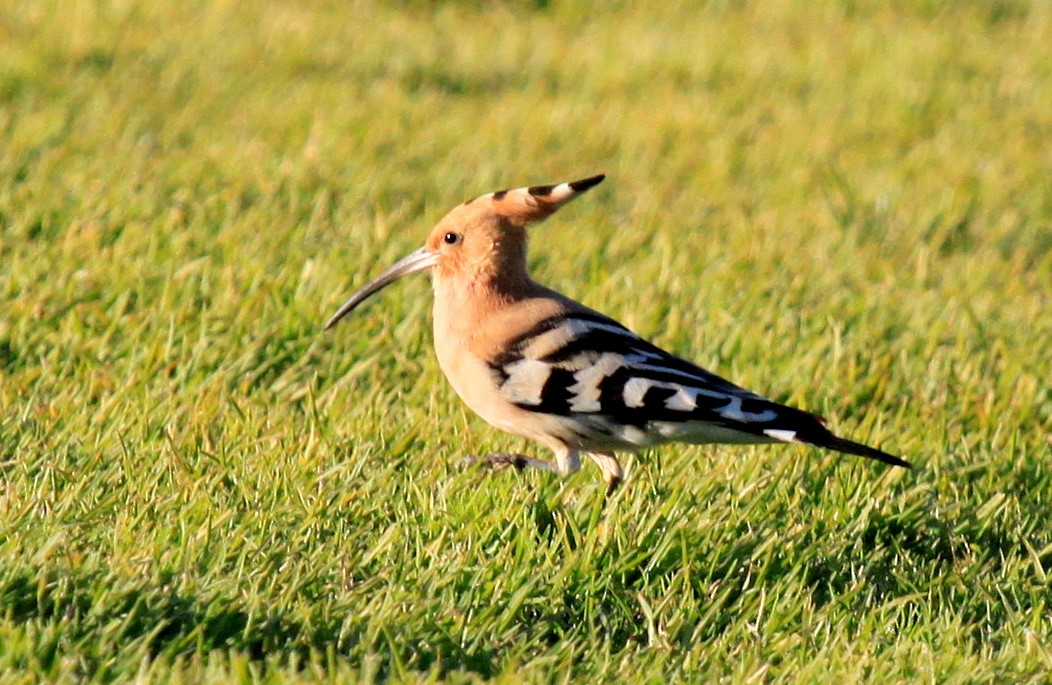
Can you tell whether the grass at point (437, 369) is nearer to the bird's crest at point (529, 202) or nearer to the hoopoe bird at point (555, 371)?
the hoopoe bird at point (555, 371)

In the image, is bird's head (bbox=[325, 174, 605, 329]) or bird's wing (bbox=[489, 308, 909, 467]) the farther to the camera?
bird's head (bbox=[325, 174, 605, 329])

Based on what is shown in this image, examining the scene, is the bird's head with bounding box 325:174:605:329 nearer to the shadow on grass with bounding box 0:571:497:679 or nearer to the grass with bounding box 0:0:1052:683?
the grass with bounding box 0:0:1052:683

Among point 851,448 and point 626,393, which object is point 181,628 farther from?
point 851,448

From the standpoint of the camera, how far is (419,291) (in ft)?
17.4

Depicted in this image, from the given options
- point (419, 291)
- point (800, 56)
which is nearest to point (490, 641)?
point (419, 291)

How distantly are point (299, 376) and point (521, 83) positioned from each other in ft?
13.0

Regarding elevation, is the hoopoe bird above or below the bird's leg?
above

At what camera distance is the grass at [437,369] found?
10.5ft

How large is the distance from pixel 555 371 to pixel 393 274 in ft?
2.65

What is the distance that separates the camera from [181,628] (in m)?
2.97

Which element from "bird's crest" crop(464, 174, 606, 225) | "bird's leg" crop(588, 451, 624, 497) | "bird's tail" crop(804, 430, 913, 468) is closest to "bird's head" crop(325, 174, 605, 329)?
"bird's crest" crop(464, 174, 606, 225)

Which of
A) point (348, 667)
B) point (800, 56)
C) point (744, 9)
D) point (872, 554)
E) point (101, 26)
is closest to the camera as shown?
point (348, 667)

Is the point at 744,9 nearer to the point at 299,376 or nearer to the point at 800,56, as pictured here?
the point at 800,56

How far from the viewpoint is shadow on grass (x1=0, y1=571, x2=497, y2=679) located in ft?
9.52
